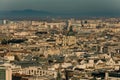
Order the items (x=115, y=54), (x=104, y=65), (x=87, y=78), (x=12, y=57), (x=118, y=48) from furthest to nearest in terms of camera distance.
Result: 1. (x=118, y=48)
2. (x=115, y=54)
3. (x=12, y=57)
4. (x=104, y=65)
5. (x=87, y=78)

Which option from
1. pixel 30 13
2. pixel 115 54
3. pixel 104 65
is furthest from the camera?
pixel 30 13

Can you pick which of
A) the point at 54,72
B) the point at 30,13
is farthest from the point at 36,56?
the point at 30,13


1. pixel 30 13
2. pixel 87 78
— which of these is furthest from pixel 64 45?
pixel 30 13

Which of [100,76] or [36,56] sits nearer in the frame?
[100,76]

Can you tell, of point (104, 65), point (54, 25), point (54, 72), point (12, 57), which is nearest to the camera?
point (54, 72)

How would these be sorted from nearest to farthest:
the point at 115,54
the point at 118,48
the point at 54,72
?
1. the point at 54,72
2. the point at 115,54
3. the point at 118,48

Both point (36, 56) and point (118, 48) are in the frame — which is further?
point (118, 48)

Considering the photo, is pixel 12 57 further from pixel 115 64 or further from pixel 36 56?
pixel 115 64

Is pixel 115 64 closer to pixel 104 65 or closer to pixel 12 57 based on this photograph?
pixel 104 65

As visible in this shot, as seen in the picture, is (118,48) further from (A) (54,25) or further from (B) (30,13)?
(B) (30,13)
